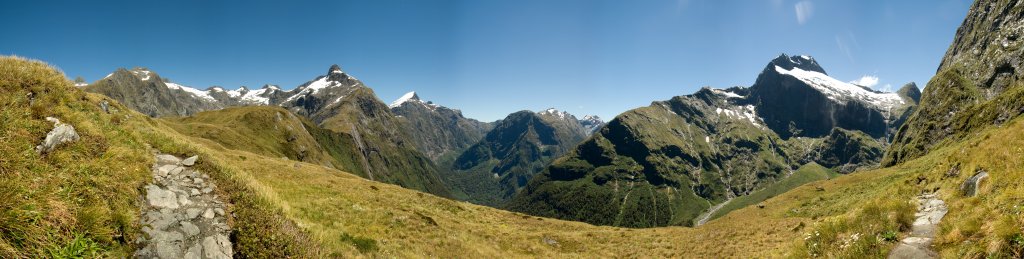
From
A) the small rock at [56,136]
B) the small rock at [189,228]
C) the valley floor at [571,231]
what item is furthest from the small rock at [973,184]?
the small rock at [56,136]

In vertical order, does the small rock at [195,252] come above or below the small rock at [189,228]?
below

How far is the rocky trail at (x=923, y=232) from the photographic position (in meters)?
13.2

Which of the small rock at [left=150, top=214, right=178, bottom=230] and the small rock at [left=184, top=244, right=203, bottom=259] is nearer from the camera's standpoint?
the small rock at [left=184, top=244, right=203, bottom=259]

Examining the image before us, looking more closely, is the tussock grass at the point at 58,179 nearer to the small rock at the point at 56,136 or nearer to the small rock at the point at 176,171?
the small rock at the point at 56,136

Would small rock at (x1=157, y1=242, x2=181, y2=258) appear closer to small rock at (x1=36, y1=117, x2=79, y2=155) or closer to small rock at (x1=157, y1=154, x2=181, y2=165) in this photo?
small rock at (x1=36, y1=117, x2=79, y2=155)

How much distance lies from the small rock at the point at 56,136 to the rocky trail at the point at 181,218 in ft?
7.66

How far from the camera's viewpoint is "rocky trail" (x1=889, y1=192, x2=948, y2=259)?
1321cm

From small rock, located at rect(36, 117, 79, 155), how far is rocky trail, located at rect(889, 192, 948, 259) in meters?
25.9

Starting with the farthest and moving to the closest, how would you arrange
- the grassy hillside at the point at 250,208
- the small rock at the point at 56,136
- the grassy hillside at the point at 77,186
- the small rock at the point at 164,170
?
the small rock at the point at 164,170 → the small rock at the point at 56,136 → the grassy hillside at the point at 250,208 → the grassy hillside at the point at 77,186

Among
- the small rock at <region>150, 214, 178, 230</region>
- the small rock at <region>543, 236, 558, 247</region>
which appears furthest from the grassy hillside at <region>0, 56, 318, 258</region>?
the small rock at <region>543, 236, 558, 247</region>

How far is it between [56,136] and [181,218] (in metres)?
4.77

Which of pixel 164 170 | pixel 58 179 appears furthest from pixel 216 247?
pixel 164 170

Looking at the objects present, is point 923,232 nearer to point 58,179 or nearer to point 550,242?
point 58,179

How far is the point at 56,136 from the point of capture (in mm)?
12500
